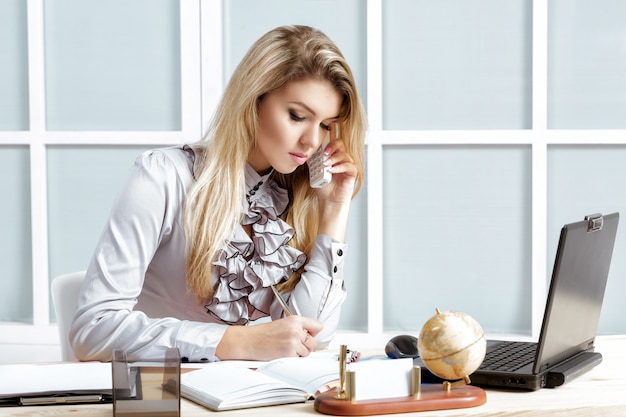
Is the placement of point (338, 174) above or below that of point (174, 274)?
above

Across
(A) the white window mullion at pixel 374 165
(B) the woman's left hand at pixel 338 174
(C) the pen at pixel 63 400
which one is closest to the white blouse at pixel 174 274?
(B) the woman's left hand at pixel 338 174

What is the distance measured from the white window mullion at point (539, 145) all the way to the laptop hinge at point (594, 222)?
143 cm

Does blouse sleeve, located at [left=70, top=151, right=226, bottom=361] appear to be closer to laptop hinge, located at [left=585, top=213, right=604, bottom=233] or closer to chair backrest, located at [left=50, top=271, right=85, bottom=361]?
chair backrest, located at [left=50, top=271, right=85, bottom=361]

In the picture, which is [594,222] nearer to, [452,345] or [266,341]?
[452,345]

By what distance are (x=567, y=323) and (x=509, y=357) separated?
13 centimetres

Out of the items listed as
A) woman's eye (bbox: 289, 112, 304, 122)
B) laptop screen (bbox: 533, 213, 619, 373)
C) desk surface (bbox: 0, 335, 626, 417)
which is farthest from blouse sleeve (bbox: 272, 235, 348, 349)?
desk surface (bbox: 0, 335, 626, 417)

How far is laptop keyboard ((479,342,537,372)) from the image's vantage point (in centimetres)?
146

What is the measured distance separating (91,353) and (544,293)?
5.65 feet

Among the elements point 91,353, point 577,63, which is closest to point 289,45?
point 91,353

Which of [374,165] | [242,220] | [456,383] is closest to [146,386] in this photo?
[456,383]

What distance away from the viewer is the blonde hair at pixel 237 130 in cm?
198

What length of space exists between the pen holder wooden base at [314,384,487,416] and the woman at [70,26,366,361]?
449mm

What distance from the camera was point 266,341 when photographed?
1.67 m

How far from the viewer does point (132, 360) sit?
4.11 feet
